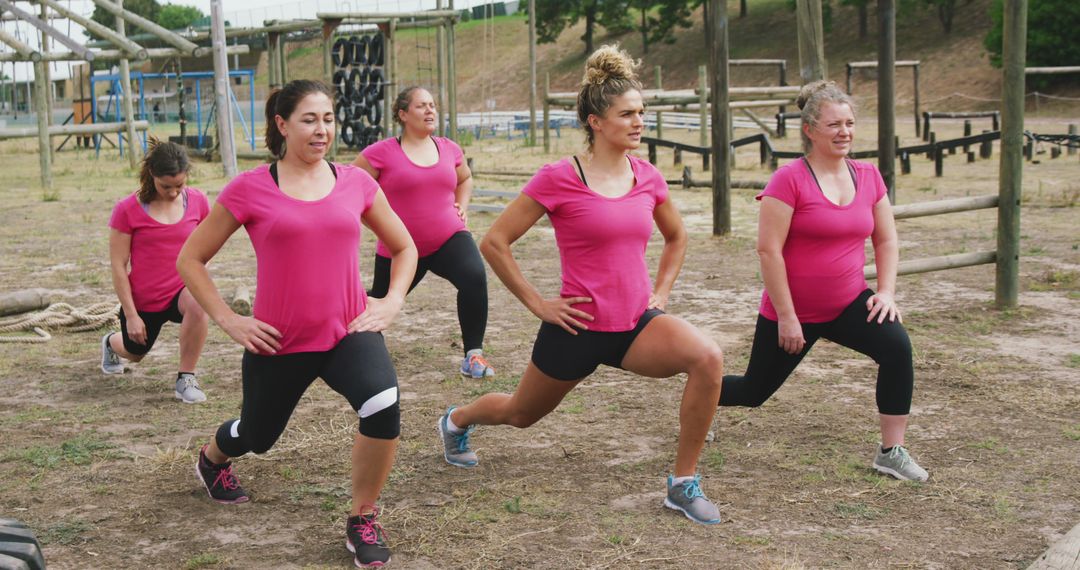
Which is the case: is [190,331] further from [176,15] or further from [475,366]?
[176,15]

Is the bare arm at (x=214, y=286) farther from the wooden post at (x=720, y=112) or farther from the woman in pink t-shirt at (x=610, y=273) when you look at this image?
the wooden post at (x=720, y=112)

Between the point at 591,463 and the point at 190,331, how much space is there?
2540 millimetres

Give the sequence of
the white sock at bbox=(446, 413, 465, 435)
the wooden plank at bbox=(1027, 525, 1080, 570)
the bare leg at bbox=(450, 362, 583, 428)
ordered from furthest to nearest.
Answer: the white sock at bbox=(446, 413, 465, 435), the bare leg at bbox=(450, 362, 583, 428), the wooden plank at bbox=(1027, 525, 1080, 570)

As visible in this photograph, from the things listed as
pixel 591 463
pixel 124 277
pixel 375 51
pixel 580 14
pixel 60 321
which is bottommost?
pixel 591 463

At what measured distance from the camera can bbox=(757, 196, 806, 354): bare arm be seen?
4.85 meters

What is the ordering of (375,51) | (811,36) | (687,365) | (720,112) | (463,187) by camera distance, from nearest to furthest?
(687,365)
(463,187)
(811,36)
(720,112)
(375,51)

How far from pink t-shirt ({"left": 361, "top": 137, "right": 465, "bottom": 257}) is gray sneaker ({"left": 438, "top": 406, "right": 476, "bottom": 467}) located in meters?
1.85

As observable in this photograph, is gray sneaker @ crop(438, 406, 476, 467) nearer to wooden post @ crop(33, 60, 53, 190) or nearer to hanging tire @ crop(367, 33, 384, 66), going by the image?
wooden post @ crop(33, 60, 53, 190)

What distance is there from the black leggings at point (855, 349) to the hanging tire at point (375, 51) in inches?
795

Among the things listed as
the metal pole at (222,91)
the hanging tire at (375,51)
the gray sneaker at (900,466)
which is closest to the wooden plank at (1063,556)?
the gray sneaker at (900,466)

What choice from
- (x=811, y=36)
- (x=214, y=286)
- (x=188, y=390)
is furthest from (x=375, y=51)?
(x=214, y=286)

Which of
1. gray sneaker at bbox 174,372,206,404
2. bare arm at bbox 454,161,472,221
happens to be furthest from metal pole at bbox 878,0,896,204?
gray sneaker at bbox 174,372,206,404

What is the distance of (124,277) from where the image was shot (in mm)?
6410

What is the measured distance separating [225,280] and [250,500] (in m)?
5.88
